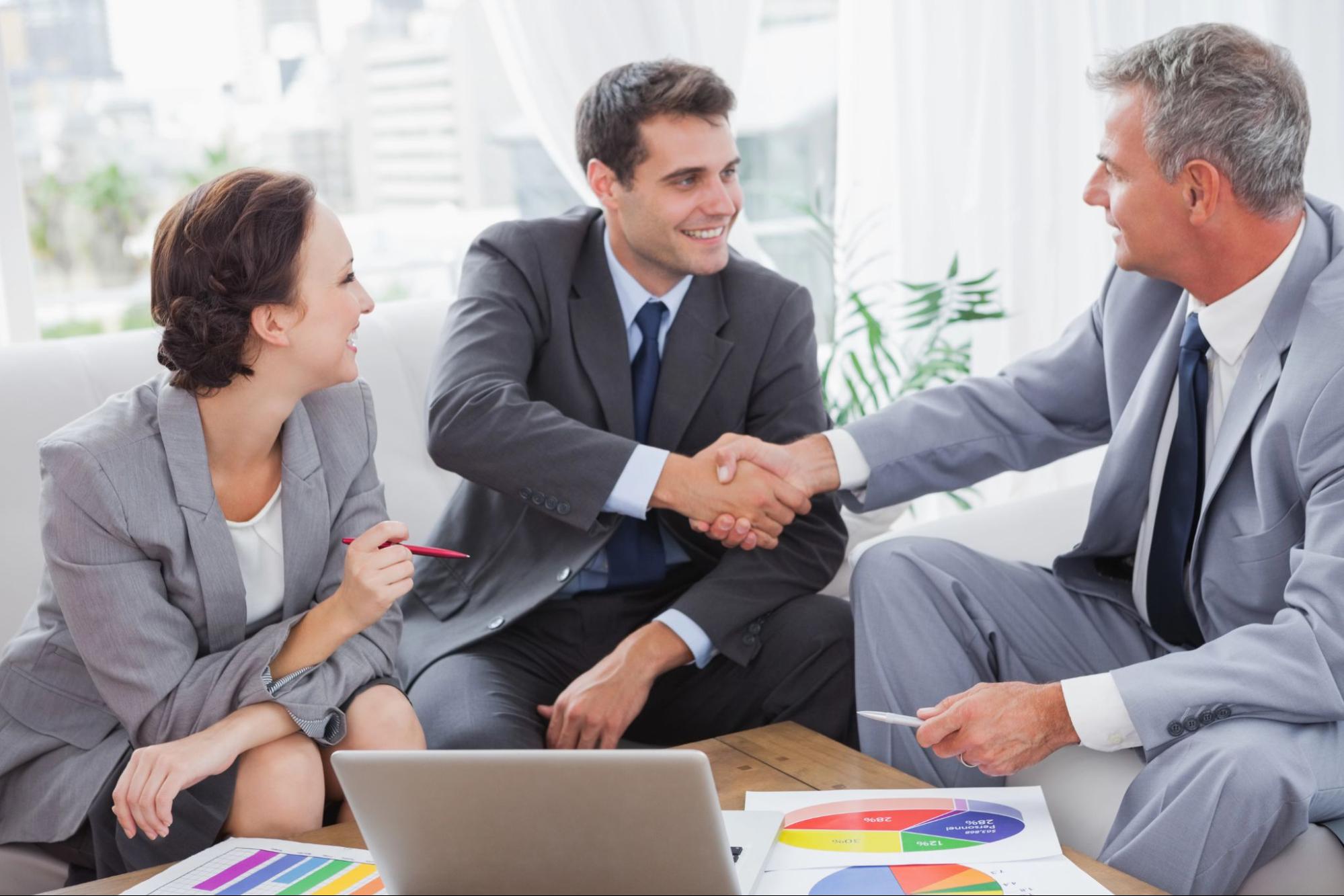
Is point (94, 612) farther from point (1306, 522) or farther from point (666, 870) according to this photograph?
point (1306, 522)

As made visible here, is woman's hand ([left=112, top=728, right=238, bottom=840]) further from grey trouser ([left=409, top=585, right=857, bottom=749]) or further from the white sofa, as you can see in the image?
grey trouser ([left=409, top=585, right=857, bottom=749])

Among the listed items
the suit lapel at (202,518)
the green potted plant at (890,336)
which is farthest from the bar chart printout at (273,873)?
the green potted plant at (890,336)

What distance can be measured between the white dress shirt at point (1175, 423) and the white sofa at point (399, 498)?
0.11 m

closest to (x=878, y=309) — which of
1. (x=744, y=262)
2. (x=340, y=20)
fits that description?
(x=744, y=262)

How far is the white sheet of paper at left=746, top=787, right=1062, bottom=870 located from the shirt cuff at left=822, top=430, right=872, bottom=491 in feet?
2.42

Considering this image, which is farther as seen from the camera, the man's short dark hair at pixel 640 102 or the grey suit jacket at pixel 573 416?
the man's short dark hair at pixel 640 102

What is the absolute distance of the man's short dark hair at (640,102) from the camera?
2.24 m

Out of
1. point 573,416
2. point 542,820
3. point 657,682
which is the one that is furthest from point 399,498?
point 542,820

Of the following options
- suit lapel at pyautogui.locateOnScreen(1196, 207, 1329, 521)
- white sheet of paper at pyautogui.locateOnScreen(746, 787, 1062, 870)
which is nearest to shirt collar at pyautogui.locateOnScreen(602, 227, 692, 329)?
suit lapel at pyautogui.locateOnScreen(1196, 207, 1329, 521)

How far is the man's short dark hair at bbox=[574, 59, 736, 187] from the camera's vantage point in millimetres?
2242

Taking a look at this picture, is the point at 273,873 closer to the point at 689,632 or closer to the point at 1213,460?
the point at 689,632

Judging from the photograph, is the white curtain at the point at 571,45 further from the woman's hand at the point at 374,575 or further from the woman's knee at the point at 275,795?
the woman's knee at the point at 275,795

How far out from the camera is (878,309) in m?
3.70

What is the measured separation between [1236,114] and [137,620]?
1560mm
